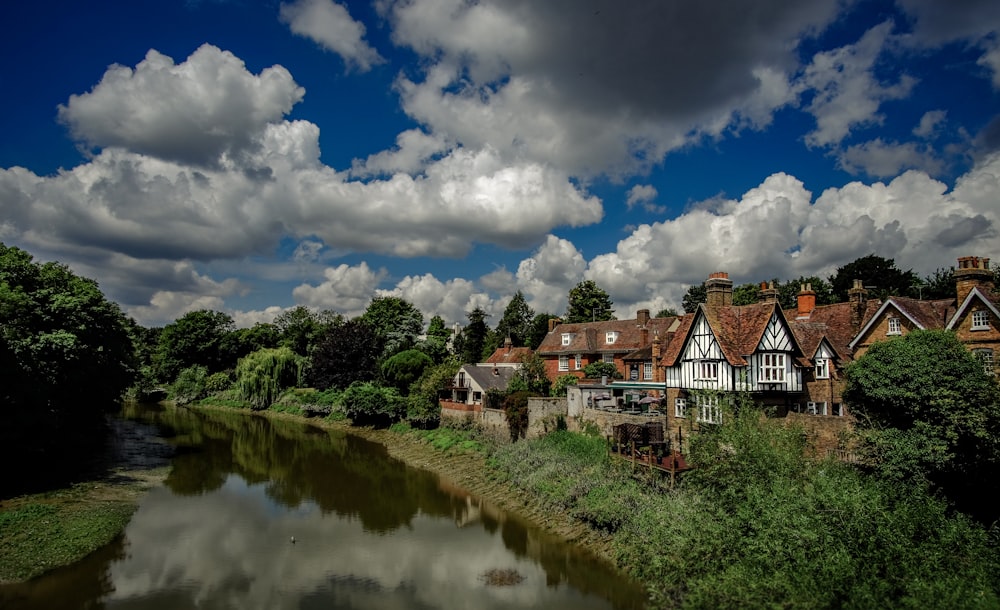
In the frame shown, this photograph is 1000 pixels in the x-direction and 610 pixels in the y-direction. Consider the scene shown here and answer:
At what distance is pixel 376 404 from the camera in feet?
161

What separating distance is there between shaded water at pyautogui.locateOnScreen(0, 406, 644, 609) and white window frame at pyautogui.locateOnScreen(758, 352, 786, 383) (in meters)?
12.6

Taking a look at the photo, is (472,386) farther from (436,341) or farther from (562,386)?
(436,341)

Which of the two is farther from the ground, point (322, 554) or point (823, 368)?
point (823, 368)

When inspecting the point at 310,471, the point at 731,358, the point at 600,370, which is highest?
the point at 731,358

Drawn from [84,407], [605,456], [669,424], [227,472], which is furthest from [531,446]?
[84,407]

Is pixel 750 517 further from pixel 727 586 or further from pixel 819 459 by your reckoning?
pixel 819 459

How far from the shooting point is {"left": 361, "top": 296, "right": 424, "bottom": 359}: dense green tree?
6651 centimetres

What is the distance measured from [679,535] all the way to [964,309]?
763 inches

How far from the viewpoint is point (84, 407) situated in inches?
1361

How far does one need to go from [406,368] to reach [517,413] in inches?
818

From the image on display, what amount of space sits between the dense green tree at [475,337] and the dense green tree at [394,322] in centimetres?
785

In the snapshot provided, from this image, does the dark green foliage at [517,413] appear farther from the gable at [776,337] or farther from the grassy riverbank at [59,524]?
the grassy riverbank at [59,524]

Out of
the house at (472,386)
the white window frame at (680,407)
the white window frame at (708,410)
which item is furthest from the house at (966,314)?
the house at (472,386)

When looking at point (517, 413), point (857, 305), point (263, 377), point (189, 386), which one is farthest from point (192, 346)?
point (857, 305)
